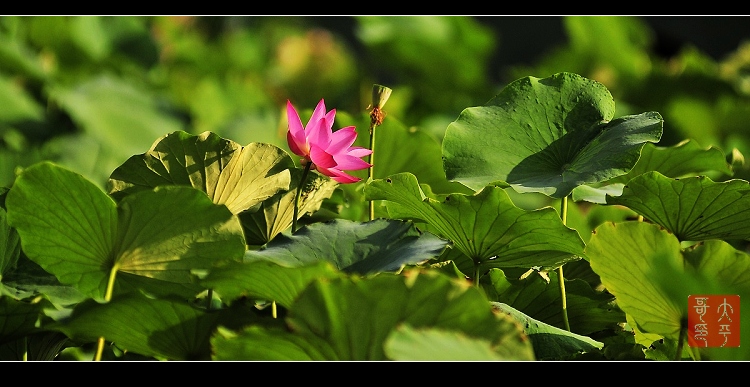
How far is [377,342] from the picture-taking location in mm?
400

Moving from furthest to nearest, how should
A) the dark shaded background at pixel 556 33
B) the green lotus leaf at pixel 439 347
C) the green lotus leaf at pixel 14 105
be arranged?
the dark shaded background at pixel 556 33 → the green lotus leaf at pixel 14 105 → the green lotus leaf at pixel 439 347

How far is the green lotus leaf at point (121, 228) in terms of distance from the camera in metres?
0.48

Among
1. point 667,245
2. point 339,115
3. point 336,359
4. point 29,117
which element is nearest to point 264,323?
point 336,359

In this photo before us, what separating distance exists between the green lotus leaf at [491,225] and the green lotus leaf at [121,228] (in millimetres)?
109

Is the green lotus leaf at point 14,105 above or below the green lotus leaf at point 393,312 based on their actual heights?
above

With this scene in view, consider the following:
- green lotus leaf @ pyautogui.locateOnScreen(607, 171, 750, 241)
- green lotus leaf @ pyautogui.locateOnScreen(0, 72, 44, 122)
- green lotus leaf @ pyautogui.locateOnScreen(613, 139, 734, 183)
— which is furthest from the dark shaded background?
green lotus leaf @ pyautogui.locateOnScreen(607, 171, 750, 241)

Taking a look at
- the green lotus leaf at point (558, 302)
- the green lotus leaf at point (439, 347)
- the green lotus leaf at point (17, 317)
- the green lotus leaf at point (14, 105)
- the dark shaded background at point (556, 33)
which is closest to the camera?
the green lotus leaf at point (439, 347)

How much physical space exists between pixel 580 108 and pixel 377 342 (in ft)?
0.90

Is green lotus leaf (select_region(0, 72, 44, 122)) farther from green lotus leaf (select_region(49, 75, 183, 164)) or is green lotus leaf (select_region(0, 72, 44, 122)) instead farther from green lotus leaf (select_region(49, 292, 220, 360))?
green lotus leaf (select_region(49, 292, 220, 360))

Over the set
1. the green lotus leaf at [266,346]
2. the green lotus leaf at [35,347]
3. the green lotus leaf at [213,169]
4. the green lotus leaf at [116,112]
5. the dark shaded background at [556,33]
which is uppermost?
the dark shaded background at [556,33]

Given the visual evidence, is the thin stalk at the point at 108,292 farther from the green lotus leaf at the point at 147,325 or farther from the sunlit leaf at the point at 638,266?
the sunlit leaf at the point at 638,266

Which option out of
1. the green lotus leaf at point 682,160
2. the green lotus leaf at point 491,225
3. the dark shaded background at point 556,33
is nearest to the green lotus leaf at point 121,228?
the green lotus leaf at point 491,225

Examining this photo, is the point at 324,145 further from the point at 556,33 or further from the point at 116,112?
the point at 556,33
